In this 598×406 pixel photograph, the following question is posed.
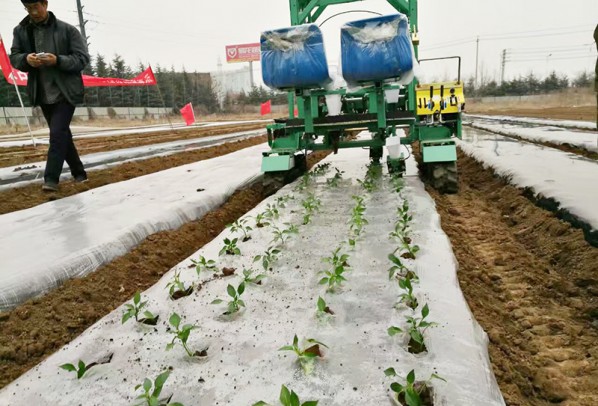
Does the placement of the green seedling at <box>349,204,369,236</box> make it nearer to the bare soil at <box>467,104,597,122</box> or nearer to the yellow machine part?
the yellow machine part

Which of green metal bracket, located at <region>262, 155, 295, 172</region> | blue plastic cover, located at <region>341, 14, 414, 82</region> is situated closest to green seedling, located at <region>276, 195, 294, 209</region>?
green metal bracket, located at <region>262, 155, 295, 172</region>

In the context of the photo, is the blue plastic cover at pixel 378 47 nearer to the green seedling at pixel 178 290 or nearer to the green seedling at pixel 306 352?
the green seedling at pixel 178 290

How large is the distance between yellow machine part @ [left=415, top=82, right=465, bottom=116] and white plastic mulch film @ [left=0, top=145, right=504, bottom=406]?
320 cm

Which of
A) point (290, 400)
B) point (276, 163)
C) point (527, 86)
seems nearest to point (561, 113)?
point (276, 163)

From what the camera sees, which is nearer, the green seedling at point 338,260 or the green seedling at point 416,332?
the green seedling at point 416,332

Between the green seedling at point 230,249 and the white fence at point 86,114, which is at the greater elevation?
the white fence at point 86,114

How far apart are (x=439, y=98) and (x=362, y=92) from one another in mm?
1103

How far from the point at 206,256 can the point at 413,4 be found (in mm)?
4902

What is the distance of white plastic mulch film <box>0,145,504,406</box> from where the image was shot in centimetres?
151

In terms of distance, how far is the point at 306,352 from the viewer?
1621 mm

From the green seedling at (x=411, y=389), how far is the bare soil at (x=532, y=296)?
0.37m

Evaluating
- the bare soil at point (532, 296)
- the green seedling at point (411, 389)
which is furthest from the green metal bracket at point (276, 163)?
the green seedling at point (411, 389)

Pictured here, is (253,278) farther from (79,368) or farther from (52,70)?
(52,70)

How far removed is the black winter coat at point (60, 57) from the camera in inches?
179
